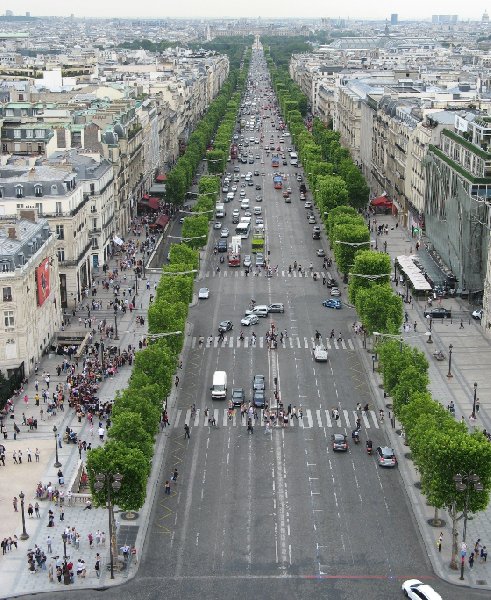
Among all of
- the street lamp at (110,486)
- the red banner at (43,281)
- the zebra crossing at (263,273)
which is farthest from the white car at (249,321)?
the street lamp at (110,486)

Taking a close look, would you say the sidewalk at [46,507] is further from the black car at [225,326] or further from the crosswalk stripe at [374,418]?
the crosswalk stripe at [374,418]

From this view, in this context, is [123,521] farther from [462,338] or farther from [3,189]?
[3,189]

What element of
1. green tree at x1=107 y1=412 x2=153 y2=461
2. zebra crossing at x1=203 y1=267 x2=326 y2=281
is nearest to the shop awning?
zebra crossing at x1=203 y1=267 x2=326 y2=281

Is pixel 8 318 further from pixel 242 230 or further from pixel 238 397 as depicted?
pixel 242 230

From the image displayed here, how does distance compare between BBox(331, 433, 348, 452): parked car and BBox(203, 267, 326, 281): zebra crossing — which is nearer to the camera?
BBox(331, 433, 348, 452): parked car

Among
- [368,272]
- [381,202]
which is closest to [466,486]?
[368,272]

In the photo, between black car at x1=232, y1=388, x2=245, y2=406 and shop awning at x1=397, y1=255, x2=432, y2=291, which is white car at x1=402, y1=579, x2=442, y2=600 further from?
shop awning at x1=397, y1=255, x2=432, y2=291

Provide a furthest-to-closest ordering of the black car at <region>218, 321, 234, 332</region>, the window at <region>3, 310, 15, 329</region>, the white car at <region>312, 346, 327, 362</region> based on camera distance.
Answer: the black car at <region>218, 321, 234, 332</region> → the white car at <region>312, 346, 327, 362</region> → the window at <region>3, 310, 15, 329</region>

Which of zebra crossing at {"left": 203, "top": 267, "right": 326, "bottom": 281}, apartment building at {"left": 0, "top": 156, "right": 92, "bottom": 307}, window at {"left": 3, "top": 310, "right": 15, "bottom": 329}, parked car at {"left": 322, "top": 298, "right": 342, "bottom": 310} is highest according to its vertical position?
apartment building at {"left": 0, "top": 156, "right": 92, "bottom": 307}
